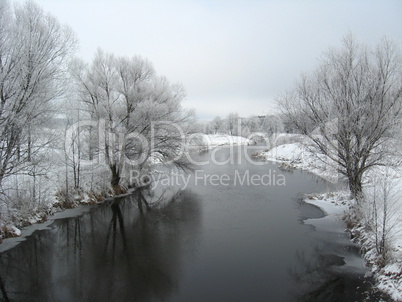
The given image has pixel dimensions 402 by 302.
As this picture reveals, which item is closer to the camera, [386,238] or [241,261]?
[386,238]

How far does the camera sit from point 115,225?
13.0 meters

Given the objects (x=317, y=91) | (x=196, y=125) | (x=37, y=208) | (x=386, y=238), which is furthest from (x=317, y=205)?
(x=37, y=208)

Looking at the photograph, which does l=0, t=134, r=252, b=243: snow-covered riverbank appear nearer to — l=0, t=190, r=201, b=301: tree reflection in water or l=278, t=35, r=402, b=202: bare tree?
l=0, t=190, r=201, b=301: tree reflection in water

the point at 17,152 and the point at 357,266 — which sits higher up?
the point at 17,152

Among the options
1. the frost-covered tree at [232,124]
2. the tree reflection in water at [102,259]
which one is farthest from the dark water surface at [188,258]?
the frost-covered tree at [232,124]

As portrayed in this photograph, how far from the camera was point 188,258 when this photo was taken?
9414mm

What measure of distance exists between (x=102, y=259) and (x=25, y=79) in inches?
282

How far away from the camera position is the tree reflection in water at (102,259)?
7.54 metres

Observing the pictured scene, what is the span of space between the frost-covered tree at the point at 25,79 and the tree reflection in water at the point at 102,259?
3340 millimetres

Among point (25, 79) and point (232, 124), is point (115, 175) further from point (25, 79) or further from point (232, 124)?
point (232, 124)

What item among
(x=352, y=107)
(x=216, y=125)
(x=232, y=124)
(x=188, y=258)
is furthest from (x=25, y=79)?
(x=216, y=125)

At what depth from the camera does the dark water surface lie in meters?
7.50

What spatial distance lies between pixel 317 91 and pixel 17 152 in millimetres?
13426

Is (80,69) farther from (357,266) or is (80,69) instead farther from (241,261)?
(357,266)
